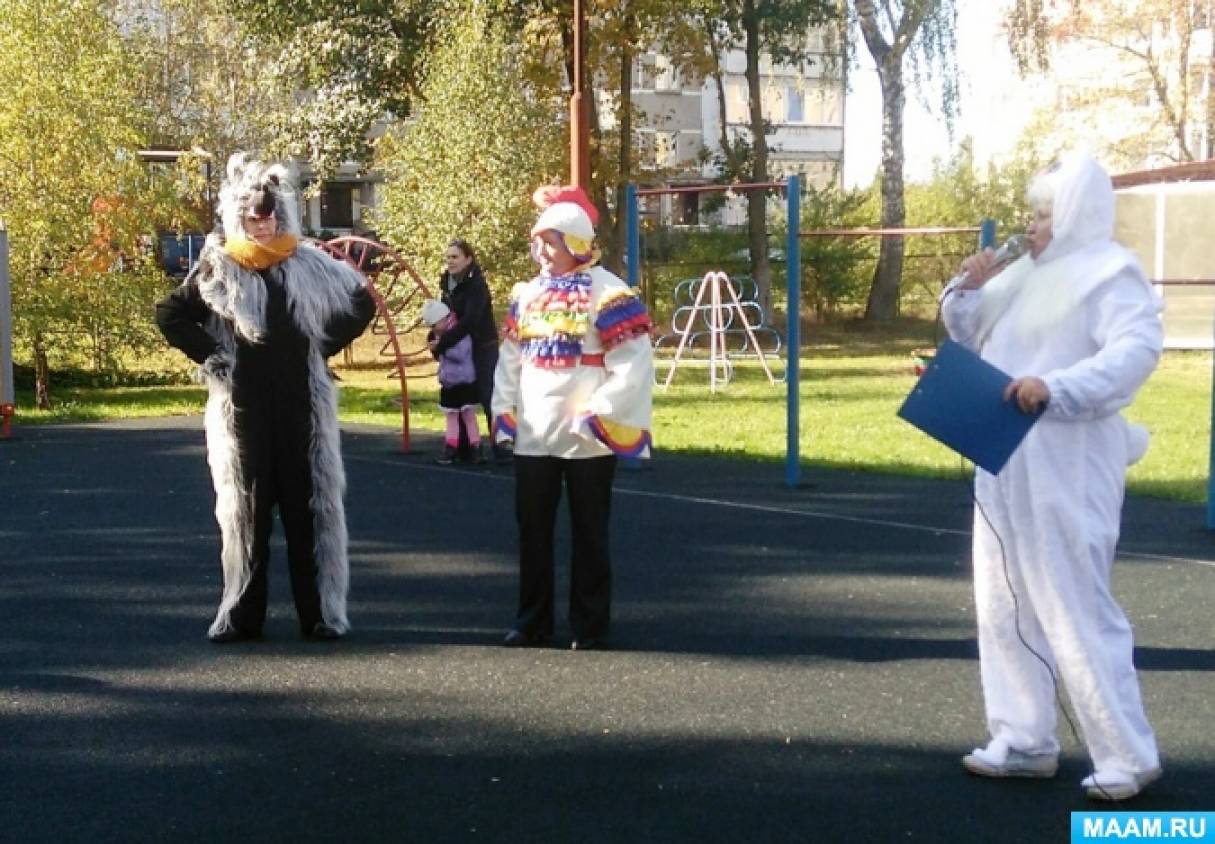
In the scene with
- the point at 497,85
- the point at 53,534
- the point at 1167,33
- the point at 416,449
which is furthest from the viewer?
the point at 1167,33

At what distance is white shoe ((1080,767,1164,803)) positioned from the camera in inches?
194

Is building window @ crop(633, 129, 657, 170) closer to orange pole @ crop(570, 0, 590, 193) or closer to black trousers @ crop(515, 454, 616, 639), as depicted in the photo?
orange pole @ crop(570, 0, 590, 193)

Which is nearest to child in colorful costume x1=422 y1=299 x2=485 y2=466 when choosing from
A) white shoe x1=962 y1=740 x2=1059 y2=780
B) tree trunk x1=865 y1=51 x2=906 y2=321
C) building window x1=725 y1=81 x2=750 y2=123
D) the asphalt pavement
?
the asphalt pavement

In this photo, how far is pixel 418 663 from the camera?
704cm

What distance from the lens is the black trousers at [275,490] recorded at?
7.23m

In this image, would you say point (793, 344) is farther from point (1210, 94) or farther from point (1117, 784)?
point (1210, 94)

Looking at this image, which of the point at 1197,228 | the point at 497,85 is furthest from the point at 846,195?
the point at 497,85

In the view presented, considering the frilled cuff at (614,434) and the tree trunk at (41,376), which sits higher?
the frilled cuff at (614,434)

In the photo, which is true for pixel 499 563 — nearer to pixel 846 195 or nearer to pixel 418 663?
pixel 418 663

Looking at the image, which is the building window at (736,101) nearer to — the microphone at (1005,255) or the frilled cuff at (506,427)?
the frilled cuff at (506,427)

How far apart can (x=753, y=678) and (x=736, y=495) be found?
5.45 metres

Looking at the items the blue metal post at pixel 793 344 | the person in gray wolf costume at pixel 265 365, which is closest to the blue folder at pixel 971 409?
the person in gray wolf costume at pixel 265 365

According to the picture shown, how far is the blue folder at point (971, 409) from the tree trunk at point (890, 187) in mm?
30779

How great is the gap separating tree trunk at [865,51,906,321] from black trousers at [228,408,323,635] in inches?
1146
